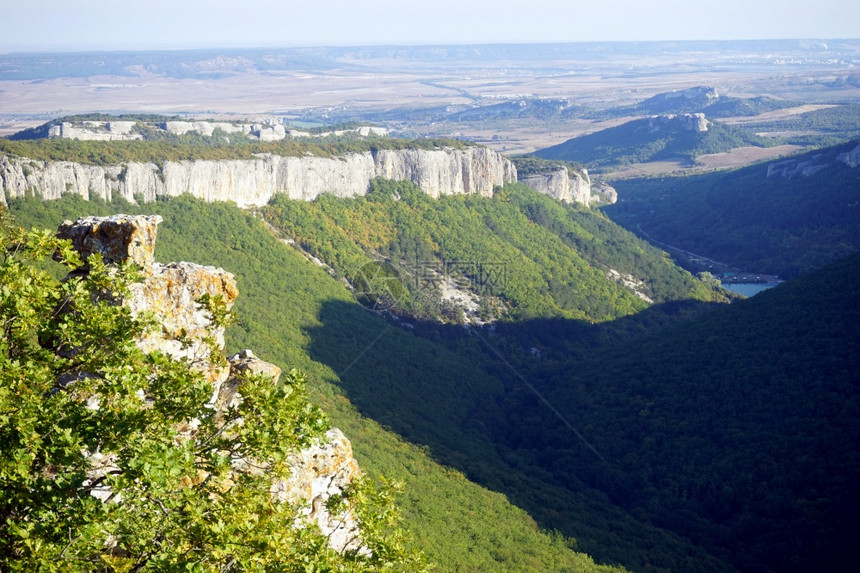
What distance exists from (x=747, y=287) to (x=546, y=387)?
6134 centimetres

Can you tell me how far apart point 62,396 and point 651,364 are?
6037 centimetres

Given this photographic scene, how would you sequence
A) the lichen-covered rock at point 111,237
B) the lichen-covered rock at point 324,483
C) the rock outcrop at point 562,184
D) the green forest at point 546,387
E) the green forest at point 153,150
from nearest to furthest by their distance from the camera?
1. the lichen-covered rock at point 324,483
2. the lichen-covered rock at point 111,237
3. the green forest at point 546,387
4. the green forest at point 153,150
5. the rock outcrop at point 562,184

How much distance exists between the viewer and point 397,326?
255 feet

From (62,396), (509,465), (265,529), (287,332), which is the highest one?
(62,396)

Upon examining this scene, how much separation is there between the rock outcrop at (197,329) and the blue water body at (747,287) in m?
109

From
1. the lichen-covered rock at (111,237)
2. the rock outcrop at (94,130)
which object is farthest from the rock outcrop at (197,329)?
the rock outcrop at (94,130)

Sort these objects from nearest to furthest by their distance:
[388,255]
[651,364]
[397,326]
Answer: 1. [651,364]
2. [397,326]
3. [388,255]

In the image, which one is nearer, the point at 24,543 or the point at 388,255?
the point at 24,543

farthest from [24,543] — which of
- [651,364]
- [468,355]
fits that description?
[468,355]

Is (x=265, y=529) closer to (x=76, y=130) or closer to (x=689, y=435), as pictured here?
(x=689, y=435)

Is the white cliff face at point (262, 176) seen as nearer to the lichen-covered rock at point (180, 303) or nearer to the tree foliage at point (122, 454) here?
the lichen-covered rock at point (180, 303)

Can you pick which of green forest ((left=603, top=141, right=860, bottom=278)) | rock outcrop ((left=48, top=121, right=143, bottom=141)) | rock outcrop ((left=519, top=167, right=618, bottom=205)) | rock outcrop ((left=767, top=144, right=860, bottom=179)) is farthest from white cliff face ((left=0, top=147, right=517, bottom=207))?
rock outcrop ((left=767, top=144, right=860, bottom=179))

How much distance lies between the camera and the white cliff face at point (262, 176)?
68.2 m

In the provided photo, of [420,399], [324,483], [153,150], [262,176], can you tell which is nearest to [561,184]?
[262,176]
